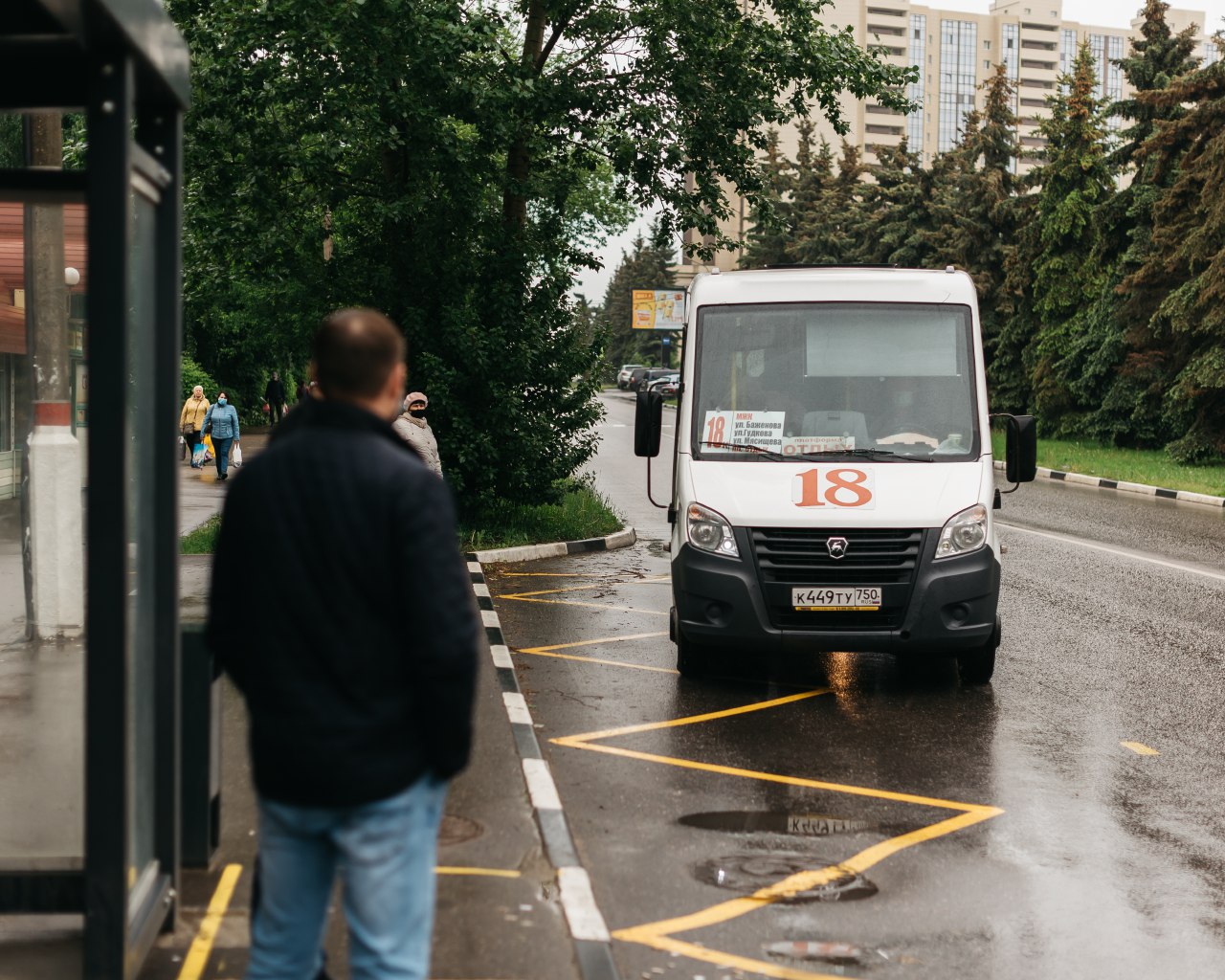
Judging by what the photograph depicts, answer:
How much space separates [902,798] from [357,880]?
4.13 meters

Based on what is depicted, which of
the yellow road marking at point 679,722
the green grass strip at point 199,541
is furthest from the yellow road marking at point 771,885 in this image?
the green grass strip at point 199,541

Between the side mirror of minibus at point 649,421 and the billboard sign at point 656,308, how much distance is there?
69983mm

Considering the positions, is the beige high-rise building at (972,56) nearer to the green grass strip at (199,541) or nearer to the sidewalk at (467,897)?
the green grass strip at (199,541)

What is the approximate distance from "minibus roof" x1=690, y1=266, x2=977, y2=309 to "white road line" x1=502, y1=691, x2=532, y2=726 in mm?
2989

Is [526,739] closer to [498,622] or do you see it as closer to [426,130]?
[498,622]

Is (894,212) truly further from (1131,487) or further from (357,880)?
(357,880)

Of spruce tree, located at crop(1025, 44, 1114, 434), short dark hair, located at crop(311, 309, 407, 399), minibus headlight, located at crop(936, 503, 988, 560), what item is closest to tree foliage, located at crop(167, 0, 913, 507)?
minibus headlight, located at crop(936, 503, 988, 560)

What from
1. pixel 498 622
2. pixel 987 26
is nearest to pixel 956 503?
pixel 498 622

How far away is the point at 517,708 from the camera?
8.02m

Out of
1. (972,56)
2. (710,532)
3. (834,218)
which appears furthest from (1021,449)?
(972,56)

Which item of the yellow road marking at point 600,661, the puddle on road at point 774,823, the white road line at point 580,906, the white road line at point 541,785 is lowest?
the yellow road marking at point 600,661

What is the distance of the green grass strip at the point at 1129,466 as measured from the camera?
85.1 feet

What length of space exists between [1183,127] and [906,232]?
1654 cm

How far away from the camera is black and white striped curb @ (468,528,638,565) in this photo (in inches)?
597
